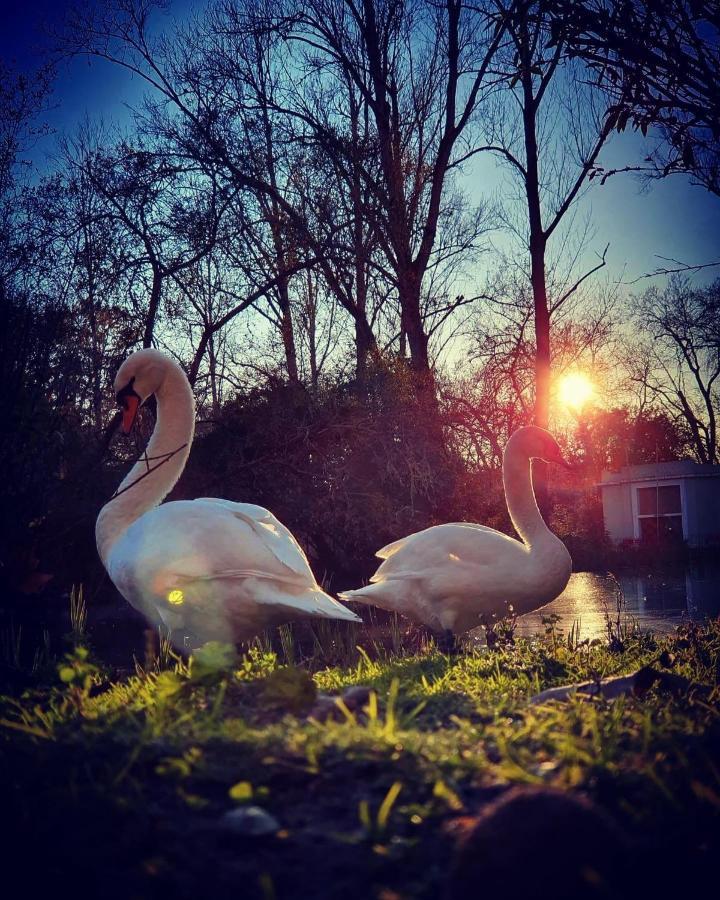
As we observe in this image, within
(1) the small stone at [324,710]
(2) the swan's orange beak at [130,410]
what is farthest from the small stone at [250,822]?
(2) the swan's orange beak at [130,410]

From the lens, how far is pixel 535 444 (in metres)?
7.83

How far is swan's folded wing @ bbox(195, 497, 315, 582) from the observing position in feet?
15.8

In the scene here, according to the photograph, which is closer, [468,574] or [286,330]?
[468,574]

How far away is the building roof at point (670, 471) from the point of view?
29922 millimetres

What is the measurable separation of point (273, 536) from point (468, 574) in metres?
2.05

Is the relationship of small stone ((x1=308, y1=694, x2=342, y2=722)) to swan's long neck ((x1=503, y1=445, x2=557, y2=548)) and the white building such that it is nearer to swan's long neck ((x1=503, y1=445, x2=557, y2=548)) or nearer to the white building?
swan's long neck ((x1=503, y1=445, x2=557, y2=548))

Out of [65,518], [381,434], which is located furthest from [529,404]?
[65,518]

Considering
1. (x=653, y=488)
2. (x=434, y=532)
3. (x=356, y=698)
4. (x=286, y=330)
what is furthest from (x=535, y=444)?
(x=653, y=488)

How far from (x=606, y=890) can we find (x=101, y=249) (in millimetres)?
12674

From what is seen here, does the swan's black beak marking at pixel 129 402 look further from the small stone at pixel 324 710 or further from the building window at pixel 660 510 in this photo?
the building window at pixel 660 510

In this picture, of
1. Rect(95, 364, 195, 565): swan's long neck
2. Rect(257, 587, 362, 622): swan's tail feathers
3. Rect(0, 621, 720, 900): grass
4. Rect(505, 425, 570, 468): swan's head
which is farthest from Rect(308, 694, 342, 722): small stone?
Rect(505, 425, 570, 468): swan's head

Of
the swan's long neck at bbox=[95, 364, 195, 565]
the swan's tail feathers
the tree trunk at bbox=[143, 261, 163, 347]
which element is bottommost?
the swan's tail feathers

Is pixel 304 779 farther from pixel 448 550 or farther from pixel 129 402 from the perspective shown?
pixel 448 550

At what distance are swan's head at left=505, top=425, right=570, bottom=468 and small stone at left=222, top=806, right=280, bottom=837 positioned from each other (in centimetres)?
620
